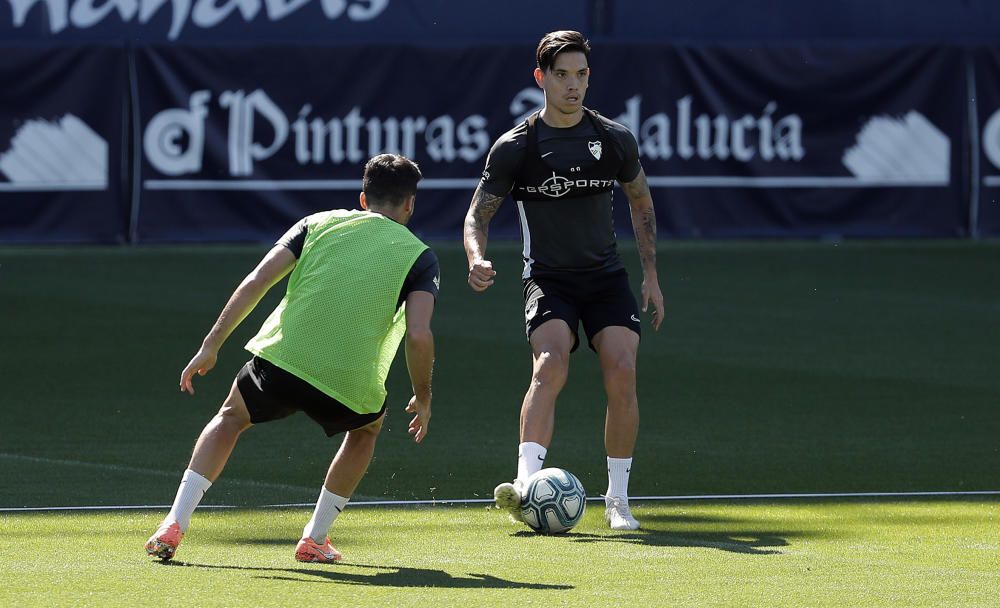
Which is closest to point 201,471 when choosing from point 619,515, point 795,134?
point 619,515

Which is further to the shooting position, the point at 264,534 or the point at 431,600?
the point at 264,534

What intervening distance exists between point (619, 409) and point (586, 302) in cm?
50

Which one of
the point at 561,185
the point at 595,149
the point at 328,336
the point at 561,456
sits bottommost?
the point at 561,456

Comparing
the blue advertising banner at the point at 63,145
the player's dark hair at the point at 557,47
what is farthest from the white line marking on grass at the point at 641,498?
the blue advertising banner at the point at 63,145

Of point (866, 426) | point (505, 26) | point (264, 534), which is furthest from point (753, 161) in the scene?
point (264, 534)

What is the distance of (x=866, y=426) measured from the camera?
34.4 feet

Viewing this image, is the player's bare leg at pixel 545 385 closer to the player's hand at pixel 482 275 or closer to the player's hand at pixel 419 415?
the player's hand at pixel 482 275

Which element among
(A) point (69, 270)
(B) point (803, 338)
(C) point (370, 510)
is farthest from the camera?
(A) point (69, 270)

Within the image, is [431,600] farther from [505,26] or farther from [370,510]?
[505,26]

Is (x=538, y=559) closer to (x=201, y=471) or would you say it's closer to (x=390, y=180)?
(x=201, y=471)

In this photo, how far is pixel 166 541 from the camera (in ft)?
21.5

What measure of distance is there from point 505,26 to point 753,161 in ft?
10.9

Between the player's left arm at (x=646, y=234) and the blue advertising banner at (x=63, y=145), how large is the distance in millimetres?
13095

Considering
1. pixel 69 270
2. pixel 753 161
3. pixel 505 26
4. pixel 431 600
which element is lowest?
pixel 431 600
